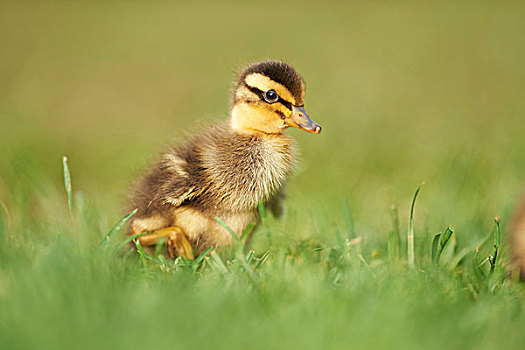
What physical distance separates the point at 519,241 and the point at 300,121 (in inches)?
40.5

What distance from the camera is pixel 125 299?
2008mm

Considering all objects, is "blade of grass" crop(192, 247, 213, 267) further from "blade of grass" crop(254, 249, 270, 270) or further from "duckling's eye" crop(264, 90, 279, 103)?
"duckling's eye" crop(264, 90, 279, 103)

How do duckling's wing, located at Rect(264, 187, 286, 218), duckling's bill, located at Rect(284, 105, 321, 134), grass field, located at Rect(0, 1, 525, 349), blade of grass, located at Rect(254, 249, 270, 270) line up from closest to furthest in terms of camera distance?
grass field, located at Rect(0, 1, 525, 349) → blade of grass, located at Rect(254, 249, 270, 270) → duckling's bill, located at Rect(284, 105, 321, 134) → duckling's wing, located at Rect(264, 187, 286, 218)

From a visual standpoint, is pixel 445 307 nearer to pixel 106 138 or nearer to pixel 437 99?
pixel 106 138

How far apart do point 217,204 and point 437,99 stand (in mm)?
4840

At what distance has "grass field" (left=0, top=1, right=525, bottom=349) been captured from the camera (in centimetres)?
195

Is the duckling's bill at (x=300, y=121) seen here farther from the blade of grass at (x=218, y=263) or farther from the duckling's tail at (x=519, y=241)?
the duckling's tail at (x=519, y=241)

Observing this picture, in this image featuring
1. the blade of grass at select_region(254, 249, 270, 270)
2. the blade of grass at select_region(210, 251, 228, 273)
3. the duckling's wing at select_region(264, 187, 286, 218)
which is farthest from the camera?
the duckling's wing at select_region(264, 187, 286, 218)

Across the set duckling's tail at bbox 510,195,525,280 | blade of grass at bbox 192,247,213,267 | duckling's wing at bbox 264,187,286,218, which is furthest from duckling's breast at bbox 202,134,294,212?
duckling's tail at bbox 510,195,525,280

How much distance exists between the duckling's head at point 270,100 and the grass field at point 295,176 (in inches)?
14.9

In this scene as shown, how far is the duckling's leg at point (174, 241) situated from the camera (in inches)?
103

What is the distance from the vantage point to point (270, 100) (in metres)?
2.67


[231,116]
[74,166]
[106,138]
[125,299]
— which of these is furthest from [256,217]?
[106,138]

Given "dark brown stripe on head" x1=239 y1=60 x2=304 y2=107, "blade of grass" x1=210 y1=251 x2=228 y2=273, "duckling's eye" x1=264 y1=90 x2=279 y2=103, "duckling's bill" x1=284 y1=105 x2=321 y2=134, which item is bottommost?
"blade of grass" x1=210 y1=251 x2=228 y2=273
